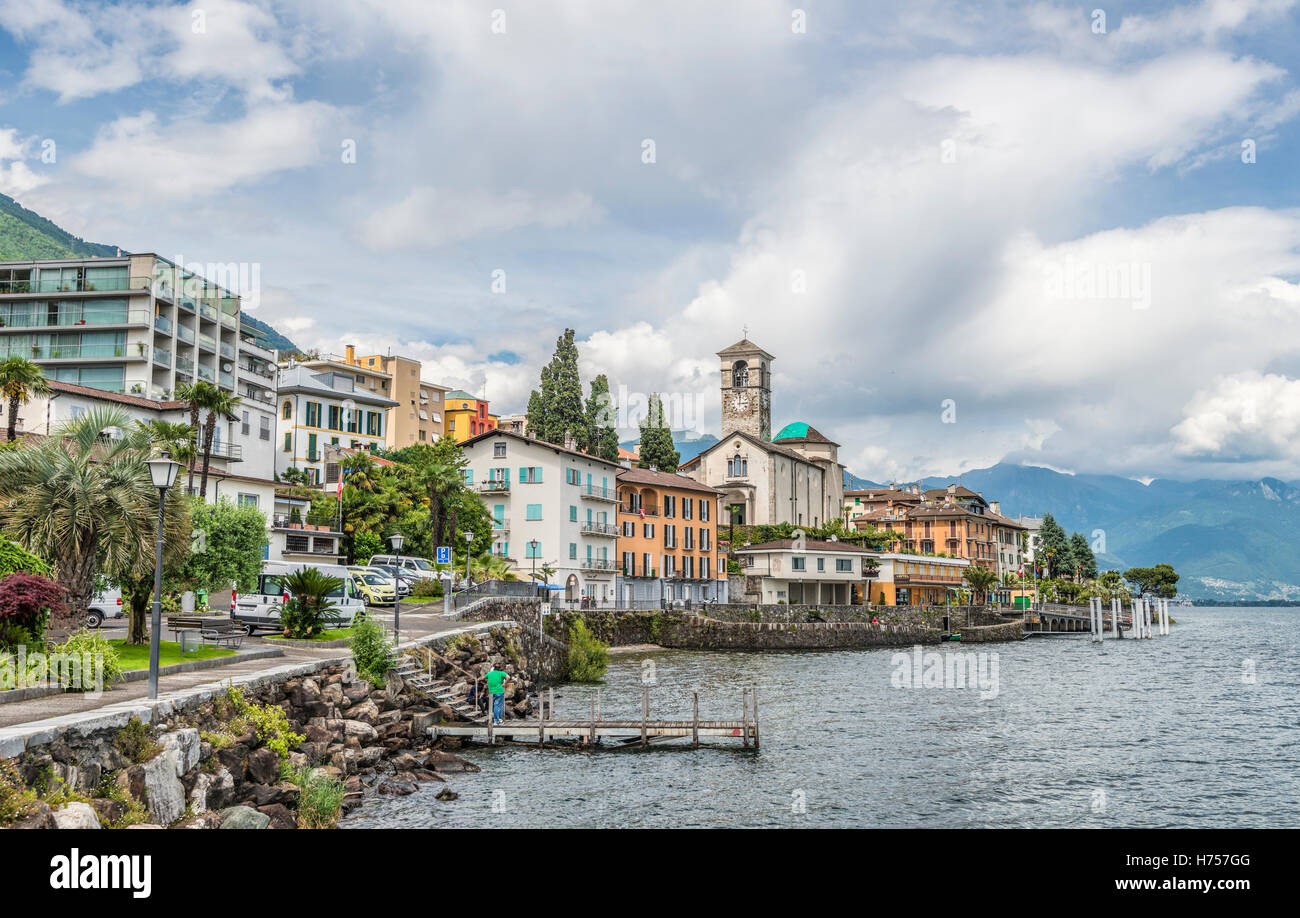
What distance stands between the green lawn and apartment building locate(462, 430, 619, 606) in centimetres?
4887

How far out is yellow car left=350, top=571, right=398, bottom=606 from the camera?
50.5 metres

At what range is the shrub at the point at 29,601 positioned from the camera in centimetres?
1962

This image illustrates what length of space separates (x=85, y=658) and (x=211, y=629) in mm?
11640

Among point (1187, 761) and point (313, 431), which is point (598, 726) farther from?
point (313, 431)

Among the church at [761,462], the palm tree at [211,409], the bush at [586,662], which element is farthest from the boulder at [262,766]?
the church at [761,462]

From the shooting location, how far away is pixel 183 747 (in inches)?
694

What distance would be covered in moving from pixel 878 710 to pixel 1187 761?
541 inches

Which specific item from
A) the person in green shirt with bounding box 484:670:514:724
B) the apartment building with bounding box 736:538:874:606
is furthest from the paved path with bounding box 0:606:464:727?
the apartment building with bounding box 736:538:874:606

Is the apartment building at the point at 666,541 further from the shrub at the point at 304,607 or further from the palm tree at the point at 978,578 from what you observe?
the shrub at the point at 304,607

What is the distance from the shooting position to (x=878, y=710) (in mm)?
44469

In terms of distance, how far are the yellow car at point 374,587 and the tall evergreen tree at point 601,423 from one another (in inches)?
1875

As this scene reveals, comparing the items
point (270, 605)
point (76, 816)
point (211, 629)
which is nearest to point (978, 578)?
point (270, 605)

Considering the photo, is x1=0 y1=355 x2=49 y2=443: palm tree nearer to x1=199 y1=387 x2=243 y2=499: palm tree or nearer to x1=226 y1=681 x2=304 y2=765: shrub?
x1=199 y1=387 x2=243 y2=499: palm tree
